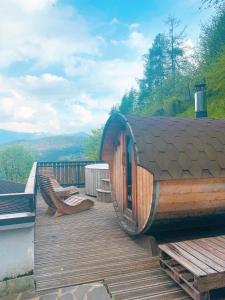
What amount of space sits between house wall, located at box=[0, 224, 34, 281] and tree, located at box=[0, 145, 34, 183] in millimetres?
33555

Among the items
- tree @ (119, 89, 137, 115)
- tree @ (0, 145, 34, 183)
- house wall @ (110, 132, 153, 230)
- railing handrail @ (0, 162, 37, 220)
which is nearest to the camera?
railing handrail @ (0, 162, 37, 220)

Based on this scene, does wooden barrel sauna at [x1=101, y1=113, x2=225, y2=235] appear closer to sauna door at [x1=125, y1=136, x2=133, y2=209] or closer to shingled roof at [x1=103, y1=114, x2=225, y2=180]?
shingled roof at [x1=103, y1=114, x2=225, y2=180]

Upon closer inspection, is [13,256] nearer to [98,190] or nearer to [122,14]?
[98,190]

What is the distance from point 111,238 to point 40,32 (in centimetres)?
1145

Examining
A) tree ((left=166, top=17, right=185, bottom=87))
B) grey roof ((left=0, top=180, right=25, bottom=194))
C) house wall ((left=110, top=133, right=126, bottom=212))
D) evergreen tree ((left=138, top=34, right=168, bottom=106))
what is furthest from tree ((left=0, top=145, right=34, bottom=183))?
house wall ((left=110, top=133, right=126, bottom=212))

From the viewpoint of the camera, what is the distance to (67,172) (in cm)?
1255

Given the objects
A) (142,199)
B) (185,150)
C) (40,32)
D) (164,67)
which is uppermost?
(164,67)

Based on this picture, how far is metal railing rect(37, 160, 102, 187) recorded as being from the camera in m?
12.5

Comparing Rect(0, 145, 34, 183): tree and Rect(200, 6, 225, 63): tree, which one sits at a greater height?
Rect(200, 6, 225, 63): tree

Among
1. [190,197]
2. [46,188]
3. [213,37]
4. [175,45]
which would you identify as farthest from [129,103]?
[190,197]

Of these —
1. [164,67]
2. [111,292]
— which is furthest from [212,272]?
[164,67]

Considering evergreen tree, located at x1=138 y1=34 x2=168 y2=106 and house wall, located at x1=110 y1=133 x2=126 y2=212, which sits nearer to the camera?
house wall, located at x1=110 y1=133 x2=126 y2=212

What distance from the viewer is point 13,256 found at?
3432mm

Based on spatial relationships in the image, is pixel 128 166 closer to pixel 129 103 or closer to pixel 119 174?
pixel 119 174
